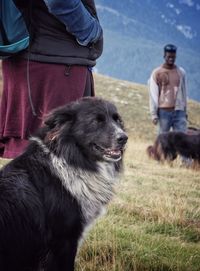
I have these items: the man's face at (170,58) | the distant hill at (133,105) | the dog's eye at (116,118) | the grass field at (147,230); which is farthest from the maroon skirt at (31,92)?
the distant hill at (133,105)

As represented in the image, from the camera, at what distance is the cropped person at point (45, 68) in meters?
4.48

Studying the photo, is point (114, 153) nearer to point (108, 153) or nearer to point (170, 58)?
point (108, 153)

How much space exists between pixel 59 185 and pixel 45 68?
1.22 meters

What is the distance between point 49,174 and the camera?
13.0 feet

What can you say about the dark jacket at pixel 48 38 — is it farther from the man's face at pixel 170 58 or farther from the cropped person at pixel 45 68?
the man's face at pixel 170 58

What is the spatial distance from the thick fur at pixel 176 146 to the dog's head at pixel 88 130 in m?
9.31

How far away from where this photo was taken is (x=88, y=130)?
4.30 m

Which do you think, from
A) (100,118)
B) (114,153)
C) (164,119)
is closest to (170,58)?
(164,119)

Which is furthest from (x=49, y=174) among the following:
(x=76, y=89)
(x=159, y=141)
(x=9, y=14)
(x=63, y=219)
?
(x=159, y=141)

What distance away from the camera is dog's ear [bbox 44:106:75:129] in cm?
420

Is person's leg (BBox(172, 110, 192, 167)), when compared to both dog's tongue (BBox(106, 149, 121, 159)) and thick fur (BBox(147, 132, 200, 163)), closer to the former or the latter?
thick fur (BBox(147, 132, 200, 163))

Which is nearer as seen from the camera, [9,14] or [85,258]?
[9,14]

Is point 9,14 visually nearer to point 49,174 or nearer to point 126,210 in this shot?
point 49,174

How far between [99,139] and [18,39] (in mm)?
1113
